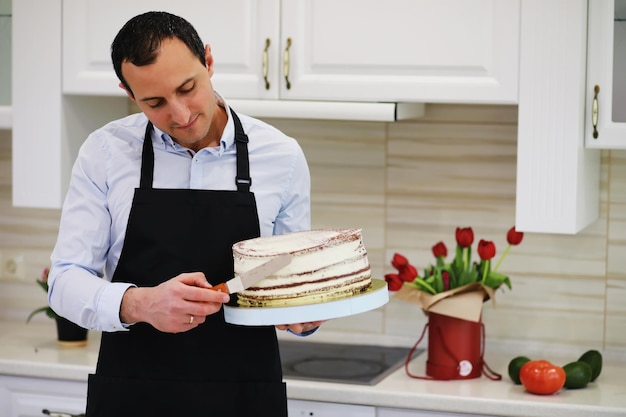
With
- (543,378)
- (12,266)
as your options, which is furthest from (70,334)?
(543,378)

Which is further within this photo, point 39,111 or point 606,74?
A: point 39,111

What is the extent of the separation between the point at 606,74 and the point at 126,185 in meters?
1.22

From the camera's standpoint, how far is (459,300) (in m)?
2.52

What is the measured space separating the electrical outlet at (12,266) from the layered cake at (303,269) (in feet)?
5.48

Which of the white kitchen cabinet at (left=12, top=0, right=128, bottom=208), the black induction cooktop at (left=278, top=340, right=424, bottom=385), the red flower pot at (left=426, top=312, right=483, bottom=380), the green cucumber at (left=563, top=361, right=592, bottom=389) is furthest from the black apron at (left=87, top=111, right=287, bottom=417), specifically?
the white kitchen cabinet at (left=12, top=0, right=128, bottom=208)

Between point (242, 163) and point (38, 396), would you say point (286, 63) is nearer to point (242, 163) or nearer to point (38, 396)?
point (242, 163)

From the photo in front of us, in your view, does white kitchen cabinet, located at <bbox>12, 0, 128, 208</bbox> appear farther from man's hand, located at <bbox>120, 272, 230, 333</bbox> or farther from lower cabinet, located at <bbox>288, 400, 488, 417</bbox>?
man's hand, located at <bbox>120, 272, 230, 333</bbox>

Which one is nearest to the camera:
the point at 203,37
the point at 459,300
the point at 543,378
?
the point at 543,378

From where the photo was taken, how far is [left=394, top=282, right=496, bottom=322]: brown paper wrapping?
251 cm

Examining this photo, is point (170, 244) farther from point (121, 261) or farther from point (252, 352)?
point (252, 352)

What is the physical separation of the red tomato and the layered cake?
80cm

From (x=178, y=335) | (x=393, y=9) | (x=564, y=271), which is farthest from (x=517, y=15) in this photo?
(x=178, y=335)

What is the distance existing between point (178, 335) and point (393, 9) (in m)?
1.06

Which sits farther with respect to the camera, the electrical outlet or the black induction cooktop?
the electrical outlet
